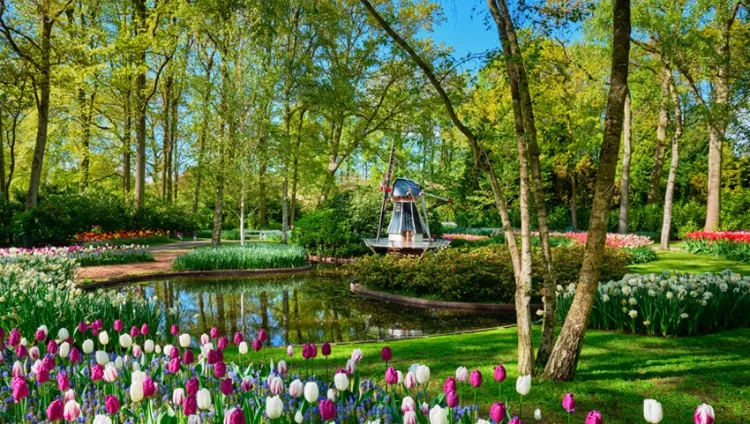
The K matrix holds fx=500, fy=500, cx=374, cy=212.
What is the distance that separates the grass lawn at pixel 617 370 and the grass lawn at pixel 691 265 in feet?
24.6

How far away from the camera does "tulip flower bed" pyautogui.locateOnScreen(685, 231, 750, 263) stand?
15.0 metres

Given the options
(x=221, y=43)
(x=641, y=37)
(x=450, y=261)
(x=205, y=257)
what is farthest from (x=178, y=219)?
(x=641, y=37)

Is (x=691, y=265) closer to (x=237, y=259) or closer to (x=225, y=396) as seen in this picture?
(x=237, y=259)

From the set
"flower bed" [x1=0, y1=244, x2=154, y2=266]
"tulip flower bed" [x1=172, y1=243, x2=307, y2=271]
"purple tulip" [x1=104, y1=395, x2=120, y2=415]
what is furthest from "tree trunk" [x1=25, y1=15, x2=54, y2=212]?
"purple tulip" [x1=104, y1=395, x2=120, y2=415]

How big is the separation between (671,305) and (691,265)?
30.7ft

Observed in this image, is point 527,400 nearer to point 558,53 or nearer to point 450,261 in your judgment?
point 450,261

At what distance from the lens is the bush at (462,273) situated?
414 inches

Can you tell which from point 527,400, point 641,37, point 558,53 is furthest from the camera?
point 558,53

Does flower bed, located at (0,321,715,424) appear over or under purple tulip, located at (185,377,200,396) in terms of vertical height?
under

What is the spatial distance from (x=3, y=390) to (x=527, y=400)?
3.84 metres

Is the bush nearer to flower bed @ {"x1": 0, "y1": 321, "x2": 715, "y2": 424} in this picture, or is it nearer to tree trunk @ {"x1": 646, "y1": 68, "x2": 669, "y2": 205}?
flower bed @ {"x1": 0, "y1": 321, "x2": 715, "y2": 424}

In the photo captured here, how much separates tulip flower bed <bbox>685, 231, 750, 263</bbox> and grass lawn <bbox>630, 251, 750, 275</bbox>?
1.18 feet

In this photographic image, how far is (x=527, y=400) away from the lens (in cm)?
411

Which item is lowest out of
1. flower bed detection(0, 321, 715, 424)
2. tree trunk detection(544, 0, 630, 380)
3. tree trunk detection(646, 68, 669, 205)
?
flower bed detection(0, 321, 715, 424)
